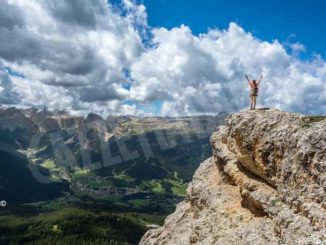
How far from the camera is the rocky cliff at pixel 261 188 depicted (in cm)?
3284

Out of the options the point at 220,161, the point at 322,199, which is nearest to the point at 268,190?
the point at 322,199

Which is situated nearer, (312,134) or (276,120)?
(312,134)

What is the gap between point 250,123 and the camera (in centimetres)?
4588

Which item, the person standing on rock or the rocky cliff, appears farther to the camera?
the person standing on rock

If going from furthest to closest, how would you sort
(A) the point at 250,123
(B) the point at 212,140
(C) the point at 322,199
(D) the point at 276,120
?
(B) the point at 212,140
(A) the point at 250,123
(D) the point at 276,120
(C) the point at 322,199

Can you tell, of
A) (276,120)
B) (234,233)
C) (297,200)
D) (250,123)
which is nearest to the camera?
(297,200)

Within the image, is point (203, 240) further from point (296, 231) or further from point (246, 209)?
point (296, 231)

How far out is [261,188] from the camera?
4209 cm

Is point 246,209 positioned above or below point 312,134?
below

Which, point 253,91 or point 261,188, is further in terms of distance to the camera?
point 253,91

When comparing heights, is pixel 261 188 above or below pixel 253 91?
below

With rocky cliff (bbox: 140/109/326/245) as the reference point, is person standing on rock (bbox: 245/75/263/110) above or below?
above

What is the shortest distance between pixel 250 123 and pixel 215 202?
10386 millimetres

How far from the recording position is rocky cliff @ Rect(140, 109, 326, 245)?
32.8m
